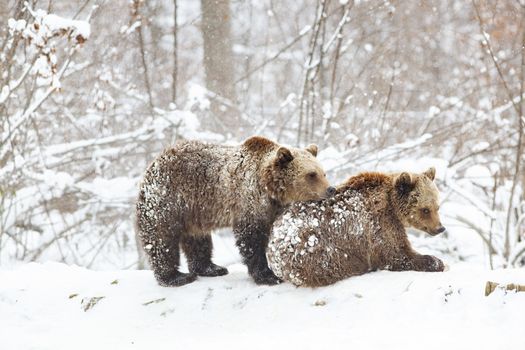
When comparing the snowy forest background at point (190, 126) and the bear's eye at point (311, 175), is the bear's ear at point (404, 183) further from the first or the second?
the snowy forest background at point (190, 126)

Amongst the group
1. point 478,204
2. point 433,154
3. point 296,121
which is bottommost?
point 478,204

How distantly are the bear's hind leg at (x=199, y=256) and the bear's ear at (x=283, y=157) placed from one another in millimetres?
1238

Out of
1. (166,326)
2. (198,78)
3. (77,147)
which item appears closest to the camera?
(166,326)

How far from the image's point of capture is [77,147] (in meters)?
10.2

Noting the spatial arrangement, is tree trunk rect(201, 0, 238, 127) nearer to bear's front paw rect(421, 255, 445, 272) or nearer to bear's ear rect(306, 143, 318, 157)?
bear's ear rect(306, 143, 318, 157)

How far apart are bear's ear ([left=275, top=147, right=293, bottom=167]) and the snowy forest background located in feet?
8.27

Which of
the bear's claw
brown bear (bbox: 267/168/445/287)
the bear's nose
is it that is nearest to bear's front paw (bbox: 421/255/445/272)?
brown bear (bbox: 267/168/445/287)

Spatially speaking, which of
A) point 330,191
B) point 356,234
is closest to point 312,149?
point 330,191

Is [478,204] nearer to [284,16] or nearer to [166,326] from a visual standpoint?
[166,326]

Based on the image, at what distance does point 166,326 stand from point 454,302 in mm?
2661

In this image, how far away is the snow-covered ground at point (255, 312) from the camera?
483cm

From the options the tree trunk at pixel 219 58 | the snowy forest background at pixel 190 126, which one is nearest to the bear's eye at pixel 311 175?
the snowy forest background at pixel 190 126

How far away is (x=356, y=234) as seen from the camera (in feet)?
19.8

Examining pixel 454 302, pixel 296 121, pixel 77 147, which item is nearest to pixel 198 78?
pixel 296 121
